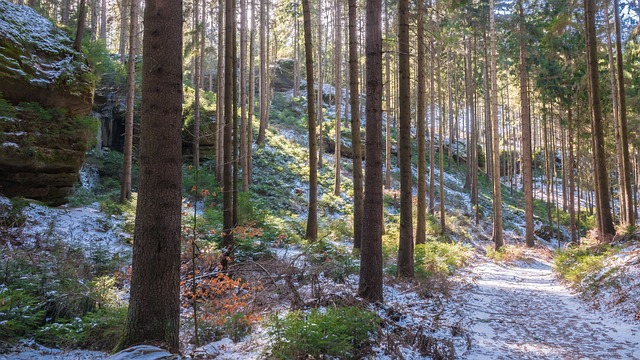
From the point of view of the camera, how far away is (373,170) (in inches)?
254

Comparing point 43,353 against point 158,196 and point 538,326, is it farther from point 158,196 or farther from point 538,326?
point 538,326

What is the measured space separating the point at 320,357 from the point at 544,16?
19808 mm

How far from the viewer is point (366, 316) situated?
495 centimetres

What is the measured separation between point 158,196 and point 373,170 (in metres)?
3.69

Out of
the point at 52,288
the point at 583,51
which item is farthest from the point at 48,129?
the point at 583,51

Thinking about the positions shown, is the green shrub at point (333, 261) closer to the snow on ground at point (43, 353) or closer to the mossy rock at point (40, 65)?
the snow on ground at point (43, 353)

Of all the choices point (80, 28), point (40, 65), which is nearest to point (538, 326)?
point (40, 65)

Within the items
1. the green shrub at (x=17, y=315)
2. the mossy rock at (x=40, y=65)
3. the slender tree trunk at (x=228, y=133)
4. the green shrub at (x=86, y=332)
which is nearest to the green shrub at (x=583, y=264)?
the slender tree trunk at (x=228, y=133)

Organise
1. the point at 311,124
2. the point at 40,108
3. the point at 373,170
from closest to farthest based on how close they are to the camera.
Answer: the point at 373,170, the point at 40,108, the point at 311,124

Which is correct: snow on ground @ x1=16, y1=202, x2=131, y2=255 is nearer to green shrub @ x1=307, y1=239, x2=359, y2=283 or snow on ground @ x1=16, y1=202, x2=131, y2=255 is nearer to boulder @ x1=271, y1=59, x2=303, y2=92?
green shrub @ x1=307, y1=239, x2=359, y2=283

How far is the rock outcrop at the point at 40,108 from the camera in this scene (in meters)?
9.95

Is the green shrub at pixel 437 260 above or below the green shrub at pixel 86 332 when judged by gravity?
below

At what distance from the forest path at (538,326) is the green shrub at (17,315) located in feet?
17.3

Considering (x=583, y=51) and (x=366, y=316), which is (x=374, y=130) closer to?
(x=366, y=316)
